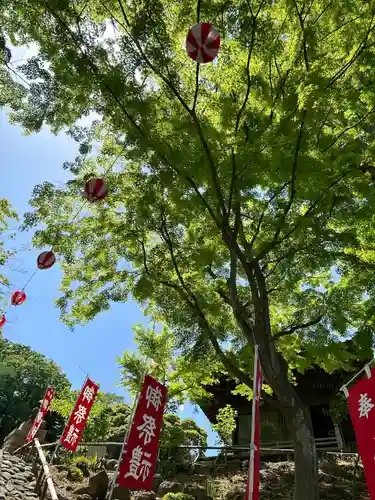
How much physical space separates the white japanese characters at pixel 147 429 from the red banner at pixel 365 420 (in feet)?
10.6

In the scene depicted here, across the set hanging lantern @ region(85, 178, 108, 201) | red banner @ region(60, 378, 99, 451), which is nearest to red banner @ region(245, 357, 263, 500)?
hanging lantern @ region(85, 178, 108, 201)

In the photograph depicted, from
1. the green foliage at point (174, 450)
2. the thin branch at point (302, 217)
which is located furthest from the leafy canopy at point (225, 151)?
the green foliage at point (174, 450)

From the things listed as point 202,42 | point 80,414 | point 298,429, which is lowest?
point 298,429

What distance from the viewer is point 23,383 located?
2950 cm

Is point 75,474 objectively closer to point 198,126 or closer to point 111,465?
point 111,465

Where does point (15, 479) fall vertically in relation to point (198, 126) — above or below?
below

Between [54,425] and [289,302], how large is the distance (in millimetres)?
21911

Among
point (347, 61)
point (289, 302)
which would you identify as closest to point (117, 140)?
point (347, 61)

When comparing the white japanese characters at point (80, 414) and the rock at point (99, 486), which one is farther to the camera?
the white japanese characters at point (80, 414)

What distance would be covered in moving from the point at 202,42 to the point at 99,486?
8.83m

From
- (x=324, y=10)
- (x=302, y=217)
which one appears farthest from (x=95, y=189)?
(x=324, y=10)

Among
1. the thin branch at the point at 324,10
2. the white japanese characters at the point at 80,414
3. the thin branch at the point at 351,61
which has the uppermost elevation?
the thin branch at the point at 324,10

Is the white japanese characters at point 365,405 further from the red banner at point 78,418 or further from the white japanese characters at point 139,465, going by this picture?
the red banner at point 78,418

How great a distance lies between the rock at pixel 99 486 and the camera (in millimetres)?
8492
